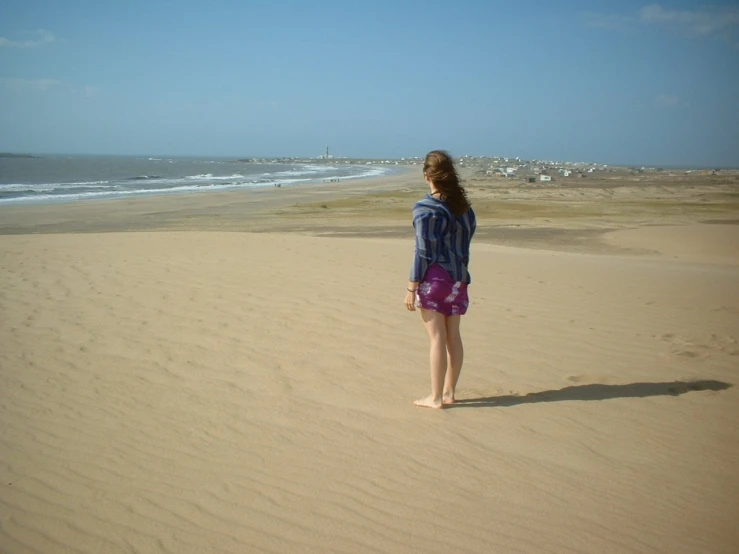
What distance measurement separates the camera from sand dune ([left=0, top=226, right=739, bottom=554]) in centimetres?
262

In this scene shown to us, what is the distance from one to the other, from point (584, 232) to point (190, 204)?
63.6 ft

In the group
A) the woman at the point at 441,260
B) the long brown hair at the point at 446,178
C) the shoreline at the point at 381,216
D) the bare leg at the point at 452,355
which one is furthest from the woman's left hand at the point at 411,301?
the shoreline at the point at 381,216

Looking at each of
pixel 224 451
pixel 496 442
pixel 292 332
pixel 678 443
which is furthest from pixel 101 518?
pixel 678 443

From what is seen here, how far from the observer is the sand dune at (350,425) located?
262 cm

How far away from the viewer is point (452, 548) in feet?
8.12

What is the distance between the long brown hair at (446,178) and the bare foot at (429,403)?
1.36 metres

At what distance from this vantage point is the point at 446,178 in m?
3.44

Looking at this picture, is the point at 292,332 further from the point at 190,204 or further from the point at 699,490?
the point at 190,204

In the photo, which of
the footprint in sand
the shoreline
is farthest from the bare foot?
the shoreline

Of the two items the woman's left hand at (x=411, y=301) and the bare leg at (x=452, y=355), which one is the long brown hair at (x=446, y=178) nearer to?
the woman's left hand at (x=411, y=301)

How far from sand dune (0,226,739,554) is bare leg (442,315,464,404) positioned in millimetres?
133

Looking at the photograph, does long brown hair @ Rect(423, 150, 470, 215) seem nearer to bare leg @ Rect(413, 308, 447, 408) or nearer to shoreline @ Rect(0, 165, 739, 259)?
bare leg @ Rect(413, 308, 447, 408)

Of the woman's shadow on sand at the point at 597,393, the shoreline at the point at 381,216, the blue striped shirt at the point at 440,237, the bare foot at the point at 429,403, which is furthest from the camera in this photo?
the shoreline at the point at 381,216

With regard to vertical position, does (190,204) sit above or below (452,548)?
above
